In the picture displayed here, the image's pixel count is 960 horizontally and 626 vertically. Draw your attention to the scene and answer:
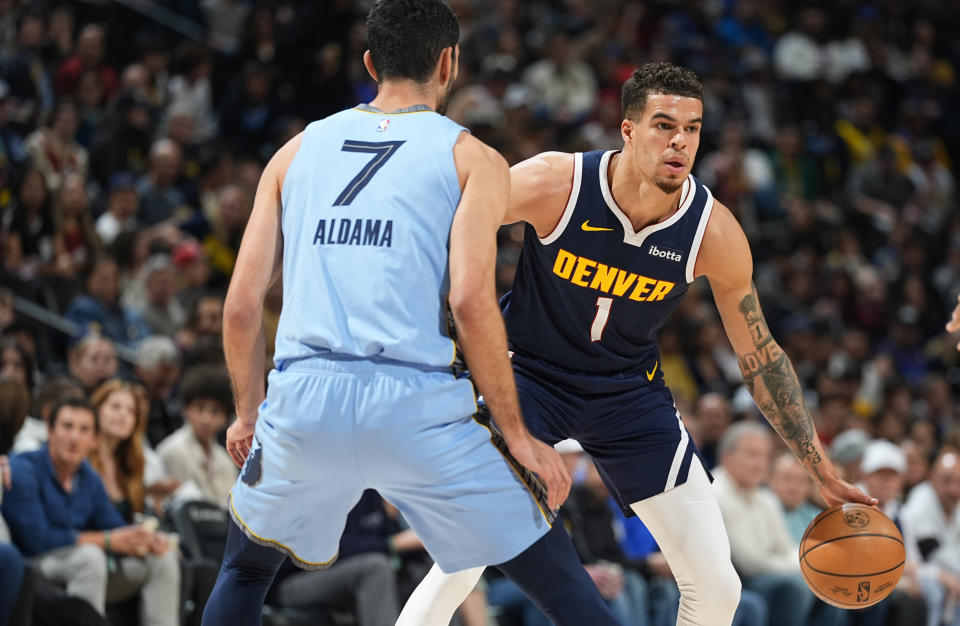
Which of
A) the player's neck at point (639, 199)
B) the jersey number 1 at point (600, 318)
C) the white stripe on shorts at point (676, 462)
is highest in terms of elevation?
the player's neck at point (639, 199)

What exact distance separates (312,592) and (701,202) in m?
3.52

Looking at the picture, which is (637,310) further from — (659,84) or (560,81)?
(560,81)

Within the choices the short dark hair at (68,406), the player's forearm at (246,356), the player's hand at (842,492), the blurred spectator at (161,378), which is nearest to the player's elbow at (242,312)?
the player's forearm at (246,356)

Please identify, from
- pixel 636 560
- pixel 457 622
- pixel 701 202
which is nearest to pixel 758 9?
pixel 636 560

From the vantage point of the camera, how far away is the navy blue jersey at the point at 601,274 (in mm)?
4398

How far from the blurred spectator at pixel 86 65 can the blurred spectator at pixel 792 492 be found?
276 inches

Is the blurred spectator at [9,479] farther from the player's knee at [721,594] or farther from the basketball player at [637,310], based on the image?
the player's knee at [721,594]

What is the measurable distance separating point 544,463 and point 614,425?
1.24m

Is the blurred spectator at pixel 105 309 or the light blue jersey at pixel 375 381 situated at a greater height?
the light blue jersey at pixel 375 381

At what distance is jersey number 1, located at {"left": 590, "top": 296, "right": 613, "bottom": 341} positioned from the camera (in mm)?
4418

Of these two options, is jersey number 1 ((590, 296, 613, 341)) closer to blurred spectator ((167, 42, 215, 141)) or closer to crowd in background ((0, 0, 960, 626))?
crowd in background ((0, 0, 960, 626))

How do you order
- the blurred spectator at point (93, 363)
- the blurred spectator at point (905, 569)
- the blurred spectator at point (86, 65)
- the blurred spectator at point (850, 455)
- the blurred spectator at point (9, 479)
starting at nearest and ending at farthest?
the blurred spectator at point (9, 479), the blurred spectator at point (93, 363), the blurred spectator at point (905, 569), the blurred spectator at point (850, 455), the blurred spectator at point (86, 65)

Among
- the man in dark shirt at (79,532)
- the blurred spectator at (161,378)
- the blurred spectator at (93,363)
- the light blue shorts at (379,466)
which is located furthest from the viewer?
the blurred spectator at (161,378)

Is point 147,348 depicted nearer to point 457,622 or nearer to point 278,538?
point 457,622
